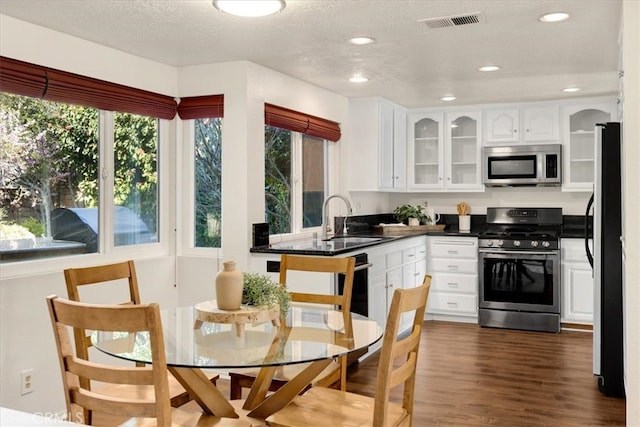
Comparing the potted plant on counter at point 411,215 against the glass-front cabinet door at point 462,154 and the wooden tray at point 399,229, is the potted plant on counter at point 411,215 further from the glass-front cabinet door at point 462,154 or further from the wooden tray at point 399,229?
the glass-front cabinet door at point 462,154

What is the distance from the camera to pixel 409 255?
5.71 metres

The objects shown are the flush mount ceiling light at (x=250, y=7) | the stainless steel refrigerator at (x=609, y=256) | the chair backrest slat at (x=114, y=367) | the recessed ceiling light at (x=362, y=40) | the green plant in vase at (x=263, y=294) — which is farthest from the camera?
the stainless steel refrigerator at (x=609, y=256)

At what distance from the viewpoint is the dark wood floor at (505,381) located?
3.52 metres

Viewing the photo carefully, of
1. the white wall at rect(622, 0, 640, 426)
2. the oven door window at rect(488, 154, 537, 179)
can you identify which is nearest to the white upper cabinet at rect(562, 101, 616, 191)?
the oven door window at rect(488, 154, 537, 179)

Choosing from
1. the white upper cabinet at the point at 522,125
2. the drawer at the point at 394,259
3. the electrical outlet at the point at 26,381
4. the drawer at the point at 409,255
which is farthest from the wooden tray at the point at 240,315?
the white upper cabinet at the point at 522,125

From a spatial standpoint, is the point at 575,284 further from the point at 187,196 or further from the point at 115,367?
the point at 115,367

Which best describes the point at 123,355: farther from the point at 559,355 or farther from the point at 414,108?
the point at 414,108

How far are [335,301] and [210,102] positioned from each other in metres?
1.96

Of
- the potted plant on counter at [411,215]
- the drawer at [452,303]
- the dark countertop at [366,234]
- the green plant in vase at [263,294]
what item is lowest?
the drawer at [452,303]

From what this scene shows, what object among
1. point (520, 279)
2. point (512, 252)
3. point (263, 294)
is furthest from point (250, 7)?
point (520, 279)

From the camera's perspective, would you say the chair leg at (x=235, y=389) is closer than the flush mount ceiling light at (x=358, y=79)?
Yes

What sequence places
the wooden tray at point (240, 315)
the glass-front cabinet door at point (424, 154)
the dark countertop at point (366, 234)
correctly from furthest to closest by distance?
the glass-front cabinet door at point (424, 154) < the dark countertop at point (366, 234) < the wooden tray at point (240, 315)

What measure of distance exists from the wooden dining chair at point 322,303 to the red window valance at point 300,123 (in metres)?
1.64

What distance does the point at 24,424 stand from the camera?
101 cm
